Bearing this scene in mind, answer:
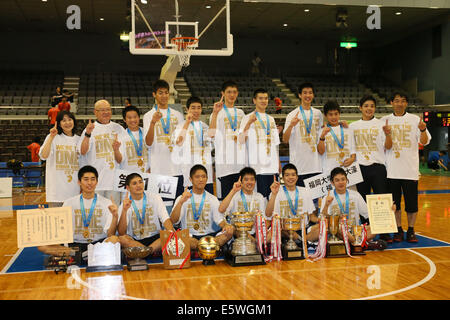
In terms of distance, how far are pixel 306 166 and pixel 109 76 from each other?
17.1 m

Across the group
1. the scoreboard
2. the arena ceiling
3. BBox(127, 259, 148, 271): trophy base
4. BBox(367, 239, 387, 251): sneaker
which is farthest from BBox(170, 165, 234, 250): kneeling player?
the scoreboard

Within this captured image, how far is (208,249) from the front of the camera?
4797 millimetres

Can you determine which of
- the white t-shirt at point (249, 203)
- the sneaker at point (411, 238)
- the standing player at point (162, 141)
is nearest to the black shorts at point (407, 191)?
the sneaker at point (411, 238)

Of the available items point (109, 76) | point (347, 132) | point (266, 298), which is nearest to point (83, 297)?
point (266, 298)

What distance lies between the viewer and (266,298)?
3.61m

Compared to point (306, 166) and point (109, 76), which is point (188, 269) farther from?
point (109, 76)

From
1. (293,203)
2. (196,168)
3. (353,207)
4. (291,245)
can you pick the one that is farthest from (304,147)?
(196,168)

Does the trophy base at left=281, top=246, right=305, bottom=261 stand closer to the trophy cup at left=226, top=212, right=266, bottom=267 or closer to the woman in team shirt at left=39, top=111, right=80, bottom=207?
the trophy cup at left=226, top=212, right=266, bottom=267

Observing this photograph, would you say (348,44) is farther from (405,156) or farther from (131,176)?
(131,176)

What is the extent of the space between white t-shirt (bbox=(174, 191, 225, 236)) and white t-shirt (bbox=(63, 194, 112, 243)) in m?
0.89

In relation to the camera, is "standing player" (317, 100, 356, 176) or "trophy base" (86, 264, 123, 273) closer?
"trophy base" (86, 264, 123, 273)

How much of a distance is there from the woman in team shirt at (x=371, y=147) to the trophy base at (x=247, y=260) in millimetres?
1981

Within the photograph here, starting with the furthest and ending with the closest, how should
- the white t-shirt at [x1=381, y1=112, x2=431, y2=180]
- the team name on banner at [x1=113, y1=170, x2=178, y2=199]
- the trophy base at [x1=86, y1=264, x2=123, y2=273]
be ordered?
1. the white t-shirt at [x1=381, y1=112, x2=431, y2=180]
2. the team name on banner at [x1=113, y1=170, x2=178, y2=199]
3. the trophy base at [x1=86, y1=264, x2=123, y2=273]

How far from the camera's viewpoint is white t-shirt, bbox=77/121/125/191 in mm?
5406
